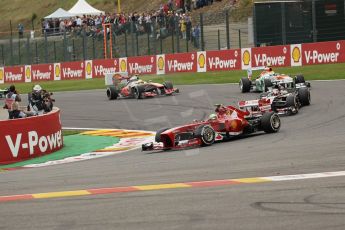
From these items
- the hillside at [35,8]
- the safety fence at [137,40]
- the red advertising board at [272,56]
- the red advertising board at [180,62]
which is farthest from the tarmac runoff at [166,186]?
the hillside at [35,8]

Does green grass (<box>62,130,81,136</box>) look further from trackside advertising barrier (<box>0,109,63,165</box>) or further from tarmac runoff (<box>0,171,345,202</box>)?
tarmac runoff (<box>0,171,345,202</box>)

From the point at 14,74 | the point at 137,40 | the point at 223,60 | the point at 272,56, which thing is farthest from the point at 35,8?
the point at 272,56

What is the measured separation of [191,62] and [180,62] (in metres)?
0.77

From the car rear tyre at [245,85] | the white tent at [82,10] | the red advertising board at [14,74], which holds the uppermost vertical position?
the white tent at [82,10]

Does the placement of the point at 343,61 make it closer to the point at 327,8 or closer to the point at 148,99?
the point at 327,8

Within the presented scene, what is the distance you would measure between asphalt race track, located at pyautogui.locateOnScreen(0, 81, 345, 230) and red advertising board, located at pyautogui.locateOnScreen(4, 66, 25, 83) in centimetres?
3287

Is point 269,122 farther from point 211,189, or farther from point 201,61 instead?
point 201,61

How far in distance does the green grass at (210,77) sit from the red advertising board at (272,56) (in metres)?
0.63

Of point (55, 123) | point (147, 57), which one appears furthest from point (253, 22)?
point (55, 123)

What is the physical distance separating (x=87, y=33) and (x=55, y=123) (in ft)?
96.2

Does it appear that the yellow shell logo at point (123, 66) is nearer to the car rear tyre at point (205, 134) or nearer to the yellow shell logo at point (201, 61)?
the yellow shell logo at point (201, 61)

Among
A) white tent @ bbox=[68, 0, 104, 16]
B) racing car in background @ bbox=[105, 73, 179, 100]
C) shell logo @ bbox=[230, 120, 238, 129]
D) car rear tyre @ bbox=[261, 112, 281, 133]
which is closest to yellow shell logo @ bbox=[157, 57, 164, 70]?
racing car in background @ bbox=[105, 73, 179, 100]

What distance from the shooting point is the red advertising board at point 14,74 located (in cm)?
4894

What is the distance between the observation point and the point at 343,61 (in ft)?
107
